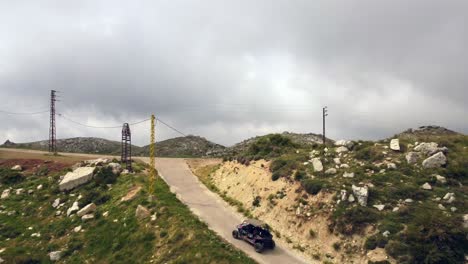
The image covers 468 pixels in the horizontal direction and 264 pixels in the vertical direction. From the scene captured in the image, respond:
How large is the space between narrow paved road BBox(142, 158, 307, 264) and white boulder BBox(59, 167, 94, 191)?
11216 mm

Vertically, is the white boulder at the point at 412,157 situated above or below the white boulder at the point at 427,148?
below

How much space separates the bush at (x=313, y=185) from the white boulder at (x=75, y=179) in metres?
32.0

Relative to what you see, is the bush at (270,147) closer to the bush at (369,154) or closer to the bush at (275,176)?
the bush at (275,176)

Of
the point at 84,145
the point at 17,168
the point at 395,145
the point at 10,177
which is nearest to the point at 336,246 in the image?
the point at 395,145

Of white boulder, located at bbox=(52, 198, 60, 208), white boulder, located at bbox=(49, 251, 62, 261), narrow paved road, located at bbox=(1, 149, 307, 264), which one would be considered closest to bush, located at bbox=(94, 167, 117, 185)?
white boulder, located at bbox=(52, 198, 60, 208)

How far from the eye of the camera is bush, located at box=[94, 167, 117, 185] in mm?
49938

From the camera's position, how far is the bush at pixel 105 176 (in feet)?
164

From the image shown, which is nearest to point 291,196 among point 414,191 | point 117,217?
point 414,191

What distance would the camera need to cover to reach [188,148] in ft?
355

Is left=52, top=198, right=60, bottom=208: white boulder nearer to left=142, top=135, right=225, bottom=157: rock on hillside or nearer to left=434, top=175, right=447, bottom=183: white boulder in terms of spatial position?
left=434, top=175, right=447, bottom=183: white boulder

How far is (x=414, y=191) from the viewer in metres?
33.5

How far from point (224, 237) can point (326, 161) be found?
17.1 meters

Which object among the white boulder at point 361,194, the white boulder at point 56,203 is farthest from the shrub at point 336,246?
the white boulder at point 56,203

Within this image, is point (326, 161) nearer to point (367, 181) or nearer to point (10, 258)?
point (367, 181)
